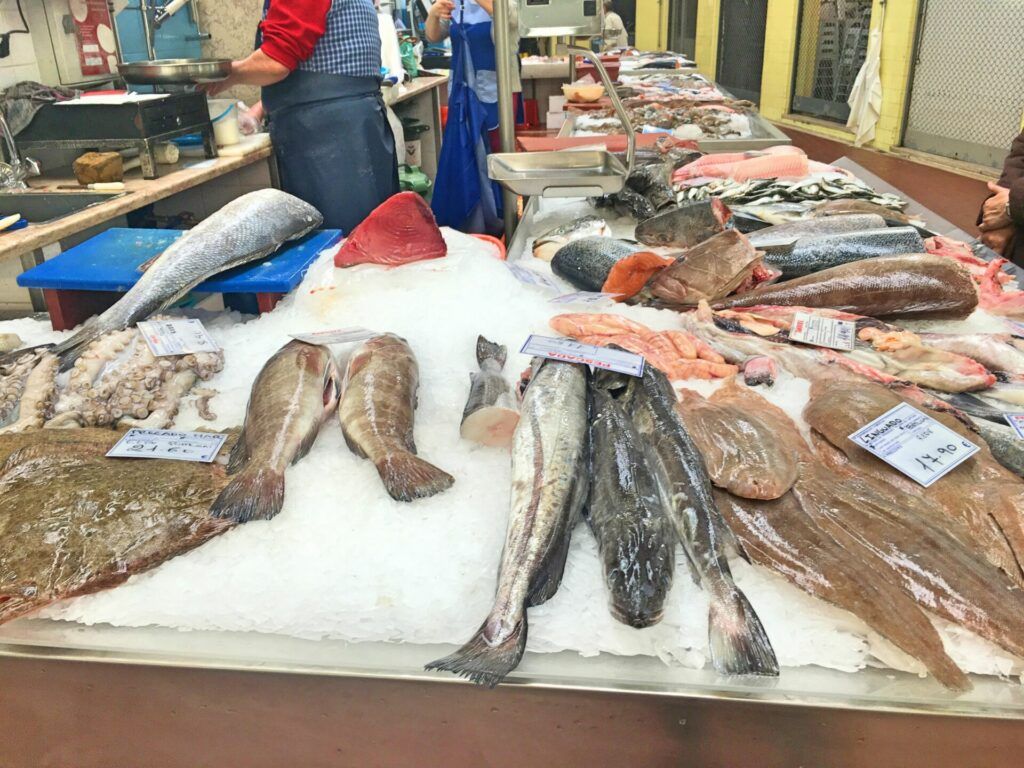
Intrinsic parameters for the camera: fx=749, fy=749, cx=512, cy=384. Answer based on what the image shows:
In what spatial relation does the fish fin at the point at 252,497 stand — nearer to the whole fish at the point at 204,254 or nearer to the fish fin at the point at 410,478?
the fish fin at the point at 410,478

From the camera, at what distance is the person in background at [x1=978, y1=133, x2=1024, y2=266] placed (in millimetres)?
3676

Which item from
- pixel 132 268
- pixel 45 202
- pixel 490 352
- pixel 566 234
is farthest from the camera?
pixel 45 202

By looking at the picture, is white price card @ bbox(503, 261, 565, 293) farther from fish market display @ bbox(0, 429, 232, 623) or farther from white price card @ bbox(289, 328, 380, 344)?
fish market display @ bbox(0, 429, 232, 623)

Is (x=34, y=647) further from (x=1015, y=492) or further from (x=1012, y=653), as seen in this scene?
(x=1015, y=492)

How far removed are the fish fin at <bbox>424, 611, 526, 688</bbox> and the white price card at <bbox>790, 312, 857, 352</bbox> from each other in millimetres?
1442

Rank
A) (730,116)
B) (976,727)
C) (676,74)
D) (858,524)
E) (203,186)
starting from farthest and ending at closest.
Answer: (676,74) < (730,116) < (203,186) < (858,524) < (976,727)

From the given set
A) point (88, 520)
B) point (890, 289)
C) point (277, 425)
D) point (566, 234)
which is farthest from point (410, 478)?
point (566, 234)

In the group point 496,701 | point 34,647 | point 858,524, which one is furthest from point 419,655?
point 858,524

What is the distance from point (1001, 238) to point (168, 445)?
4012 millimetres

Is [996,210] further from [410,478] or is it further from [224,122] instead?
[224,122]

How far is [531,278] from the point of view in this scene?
2840 mm

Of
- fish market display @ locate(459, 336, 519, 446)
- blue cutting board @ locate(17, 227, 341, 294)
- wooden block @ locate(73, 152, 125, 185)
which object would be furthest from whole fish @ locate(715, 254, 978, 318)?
Answer: wooden block @ locate(73, 152, 125, 185)

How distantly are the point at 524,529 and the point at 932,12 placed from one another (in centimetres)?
967

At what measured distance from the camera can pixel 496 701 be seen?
48.5 inches
